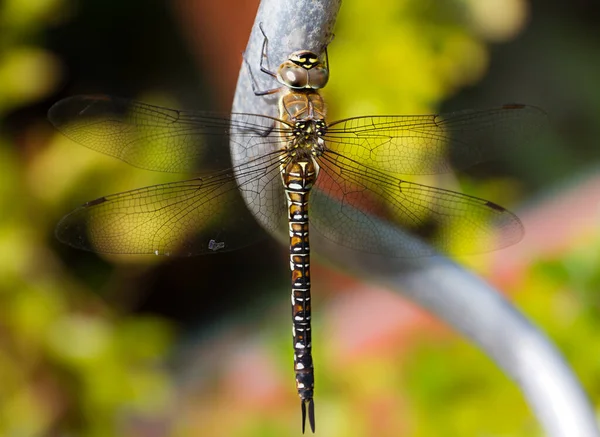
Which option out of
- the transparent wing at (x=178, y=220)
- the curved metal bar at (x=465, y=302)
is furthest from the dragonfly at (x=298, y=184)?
the curved metal bar at (x=465, y=302)

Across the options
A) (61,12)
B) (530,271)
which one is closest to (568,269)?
(530,271)

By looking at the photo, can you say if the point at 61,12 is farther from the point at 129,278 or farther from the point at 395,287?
the point at 395,287

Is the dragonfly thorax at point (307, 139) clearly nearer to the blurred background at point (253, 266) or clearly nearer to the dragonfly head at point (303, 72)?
the dragonfly head at point (303, 72)

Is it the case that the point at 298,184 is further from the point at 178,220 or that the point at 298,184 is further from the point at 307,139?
the point at 178,220

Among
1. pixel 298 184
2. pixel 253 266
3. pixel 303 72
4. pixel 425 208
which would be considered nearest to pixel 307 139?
pixel 298 184

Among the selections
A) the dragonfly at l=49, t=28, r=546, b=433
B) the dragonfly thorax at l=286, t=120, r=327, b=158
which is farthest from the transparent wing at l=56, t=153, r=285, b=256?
the dragonfly thorax at l=286, t=120, r=327, b=158

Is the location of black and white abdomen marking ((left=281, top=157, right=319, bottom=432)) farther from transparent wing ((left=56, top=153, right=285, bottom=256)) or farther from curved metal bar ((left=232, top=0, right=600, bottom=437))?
curved metal bar ((left=232, top=0, right=600, bottom=437))

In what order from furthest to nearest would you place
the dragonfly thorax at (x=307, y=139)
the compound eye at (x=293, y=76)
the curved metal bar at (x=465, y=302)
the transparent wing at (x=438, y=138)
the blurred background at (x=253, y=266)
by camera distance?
1. the blurred background at (x=253, y=266)
2. the transparent wing at (x=438, y=138)
3. the dragonfly thorax at (x=307, y=139)
4. the compound eye at (x=293, y=76)
5. the curved metal bar at (x=465, y=302)
